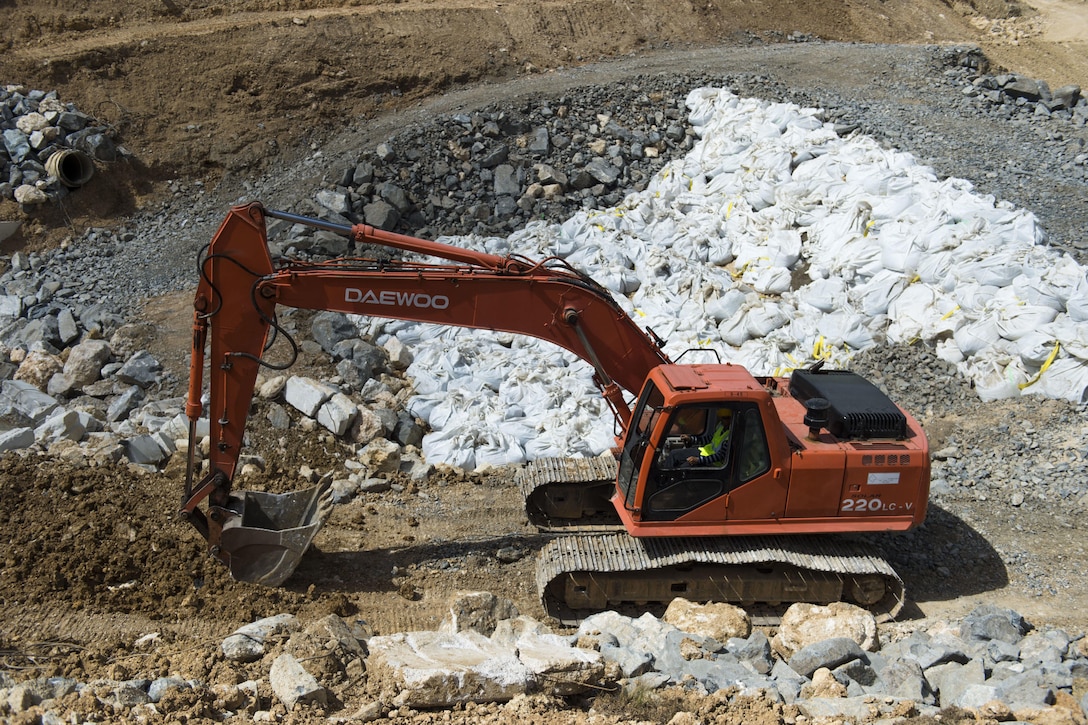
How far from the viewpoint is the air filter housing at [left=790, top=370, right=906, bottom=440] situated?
7855mm

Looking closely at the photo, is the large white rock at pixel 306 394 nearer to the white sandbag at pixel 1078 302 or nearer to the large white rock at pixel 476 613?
the large white rock at pixel 476 613

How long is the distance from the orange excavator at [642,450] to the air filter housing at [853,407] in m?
0.02

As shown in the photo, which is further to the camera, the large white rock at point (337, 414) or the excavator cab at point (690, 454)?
the large white rock at point (337, 414)

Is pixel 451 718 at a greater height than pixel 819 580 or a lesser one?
greater

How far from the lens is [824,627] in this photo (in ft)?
23.6

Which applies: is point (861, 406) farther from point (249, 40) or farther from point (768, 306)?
point (249, 40)

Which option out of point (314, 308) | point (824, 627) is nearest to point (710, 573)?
point (824, 627)

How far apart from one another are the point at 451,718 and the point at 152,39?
15.2 meters

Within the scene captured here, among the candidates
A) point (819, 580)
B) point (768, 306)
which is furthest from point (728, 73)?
point (819, 580)

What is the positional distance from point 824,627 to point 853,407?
6.24 feet

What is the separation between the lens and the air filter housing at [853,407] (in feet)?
25.8

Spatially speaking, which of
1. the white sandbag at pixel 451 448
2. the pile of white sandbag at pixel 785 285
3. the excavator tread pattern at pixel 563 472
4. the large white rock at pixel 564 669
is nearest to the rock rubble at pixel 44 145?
the pile of white sandbag at pixel 785 285

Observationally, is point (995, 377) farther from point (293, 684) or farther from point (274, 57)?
point (274, 57)

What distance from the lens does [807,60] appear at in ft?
58.0
